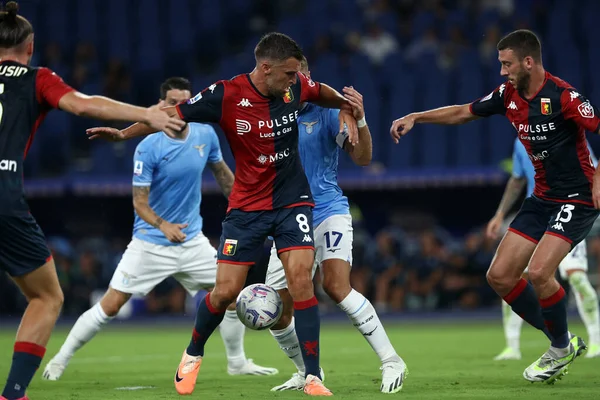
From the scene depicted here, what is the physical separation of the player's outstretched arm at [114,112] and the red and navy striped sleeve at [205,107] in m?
1.10

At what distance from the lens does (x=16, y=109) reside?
6406 mm

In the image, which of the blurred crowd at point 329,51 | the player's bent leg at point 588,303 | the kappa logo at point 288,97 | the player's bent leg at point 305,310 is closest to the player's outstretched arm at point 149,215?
the player's bent leg at point 305,310

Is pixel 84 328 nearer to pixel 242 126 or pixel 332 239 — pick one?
pixel 332 239

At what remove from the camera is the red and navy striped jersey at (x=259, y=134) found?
24.7ft

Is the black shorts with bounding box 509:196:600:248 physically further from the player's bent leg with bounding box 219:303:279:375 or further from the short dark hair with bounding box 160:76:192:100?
the short dark hair with bounding box 160:76:192:100

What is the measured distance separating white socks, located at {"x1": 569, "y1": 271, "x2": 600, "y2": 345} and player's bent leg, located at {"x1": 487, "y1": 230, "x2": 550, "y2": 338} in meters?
3.00

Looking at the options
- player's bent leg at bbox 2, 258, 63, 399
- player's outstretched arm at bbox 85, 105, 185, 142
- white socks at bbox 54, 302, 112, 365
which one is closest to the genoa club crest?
player's outstretched arm at bbox 85, 105, 185, 142

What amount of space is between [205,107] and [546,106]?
2754 millimetres

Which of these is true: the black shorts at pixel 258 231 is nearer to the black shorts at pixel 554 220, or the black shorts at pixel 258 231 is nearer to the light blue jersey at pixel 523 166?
the black shorts at pixel 554 220

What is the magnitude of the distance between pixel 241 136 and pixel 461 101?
13.0m

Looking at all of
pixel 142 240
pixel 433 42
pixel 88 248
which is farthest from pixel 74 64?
pixel 142 240

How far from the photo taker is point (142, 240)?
9.91 m

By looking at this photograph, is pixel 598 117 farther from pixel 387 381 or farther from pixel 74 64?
pixel 74 64

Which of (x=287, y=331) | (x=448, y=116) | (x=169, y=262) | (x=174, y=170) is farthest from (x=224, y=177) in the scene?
(x=448, y=116)
